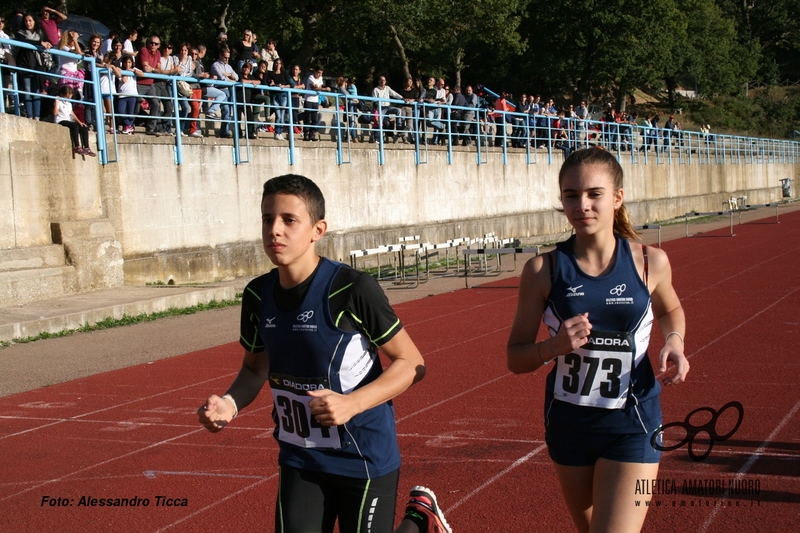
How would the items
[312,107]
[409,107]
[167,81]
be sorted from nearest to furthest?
[167,81] → [312,107] → [409,107]

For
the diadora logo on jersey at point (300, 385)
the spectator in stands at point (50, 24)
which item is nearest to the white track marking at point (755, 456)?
the diadora logo on jersey at point (300, 385)

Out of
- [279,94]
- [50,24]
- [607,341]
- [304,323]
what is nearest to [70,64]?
[50,24]

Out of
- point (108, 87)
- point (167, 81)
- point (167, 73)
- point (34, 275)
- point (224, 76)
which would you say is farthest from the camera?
point (224, 76)

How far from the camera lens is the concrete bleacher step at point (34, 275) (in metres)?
12.7

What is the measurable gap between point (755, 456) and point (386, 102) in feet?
58.7

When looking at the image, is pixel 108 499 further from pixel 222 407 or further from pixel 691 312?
pixel 691 312

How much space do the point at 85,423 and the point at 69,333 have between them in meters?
4.93

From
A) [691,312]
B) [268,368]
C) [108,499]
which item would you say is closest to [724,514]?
[268,368]

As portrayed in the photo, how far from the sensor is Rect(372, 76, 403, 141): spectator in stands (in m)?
22.6

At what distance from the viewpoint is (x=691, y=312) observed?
12867 millimetres

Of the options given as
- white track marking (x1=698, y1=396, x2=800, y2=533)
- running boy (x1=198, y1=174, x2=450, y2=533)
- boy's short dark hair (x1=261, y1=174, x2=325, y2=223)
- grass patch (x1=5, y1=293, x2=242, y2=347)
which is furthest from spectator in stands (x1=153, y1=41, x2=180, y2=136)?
running boy (x1=198, y1=174, x2=450, y2=533)

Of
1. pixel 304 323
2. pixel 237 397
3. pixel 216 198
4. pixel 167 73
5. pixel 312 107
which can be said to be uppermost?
pixel 167 73

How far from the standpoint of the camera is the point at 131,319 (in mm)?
13266

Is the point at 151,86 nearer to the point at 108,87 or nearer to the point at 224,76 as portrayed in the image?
the point at 108,87
